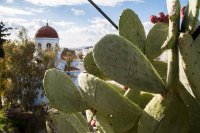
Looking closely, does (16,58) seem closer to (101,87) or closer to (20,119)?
(20,119)

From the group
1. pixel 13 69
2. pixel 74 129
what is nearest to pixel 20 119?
pixel 13 69

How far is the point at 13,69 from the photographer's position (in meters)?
17.1

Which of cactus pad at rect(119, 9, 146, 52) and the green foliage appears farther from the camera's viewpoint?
the green foliage

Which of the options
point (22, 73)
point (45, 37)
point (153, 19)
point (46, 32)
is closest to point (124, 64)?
point (153, 19)

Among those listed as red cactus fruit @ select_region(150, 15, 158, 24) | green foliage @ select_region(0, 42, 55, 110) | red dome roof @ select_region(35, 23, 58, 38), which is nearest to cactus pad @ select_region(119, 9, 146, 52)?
red cactus fruit @ select_region(150, 15, 158, 24)

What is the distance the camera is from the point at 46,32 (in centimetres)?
3089

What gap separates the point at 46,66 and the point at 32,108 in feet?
6.53

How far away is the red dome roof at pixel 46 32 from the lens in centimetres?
3078

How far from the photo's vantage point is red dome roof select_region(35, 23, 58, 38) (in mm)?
30781

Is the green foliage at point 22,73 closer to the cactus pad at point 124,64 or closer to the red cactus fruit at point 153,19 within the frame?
the red cactus fruit at point 153,19

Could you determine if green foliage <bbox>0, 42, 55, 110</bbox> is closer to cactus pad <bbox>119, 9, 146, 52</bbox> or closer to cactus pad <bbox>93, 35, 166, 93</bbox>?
cactus pad <bbox>119, 9, 146, 52</bbox>

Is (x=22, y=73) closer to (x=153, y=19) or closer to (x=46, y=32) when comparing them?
(x=46, y=32)

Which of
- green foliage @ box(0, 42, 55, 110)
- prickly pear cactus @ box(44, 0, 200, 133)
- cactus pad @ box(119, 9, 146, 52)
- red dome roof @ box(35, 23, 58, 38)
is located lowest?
green foliage @ box(0, 42, 55, 110)

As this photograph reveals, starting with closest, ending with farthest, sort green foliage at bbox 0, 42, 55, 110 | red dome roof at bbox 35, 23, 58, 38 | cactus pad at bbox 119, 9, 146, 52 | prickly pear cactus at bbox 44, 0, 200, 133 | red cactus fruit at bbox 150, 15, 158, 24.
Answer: prickly pear cactus at bbox 44, 0, 200, 133 → cactus pad at bbox 119, 9, 146, 52 → red cactus fruit at bbox 150, 15, 158, 24 → green foliage at bbox 0, 42, 55, 110 → red dome roof at bbox 35, 23, 58, 38
